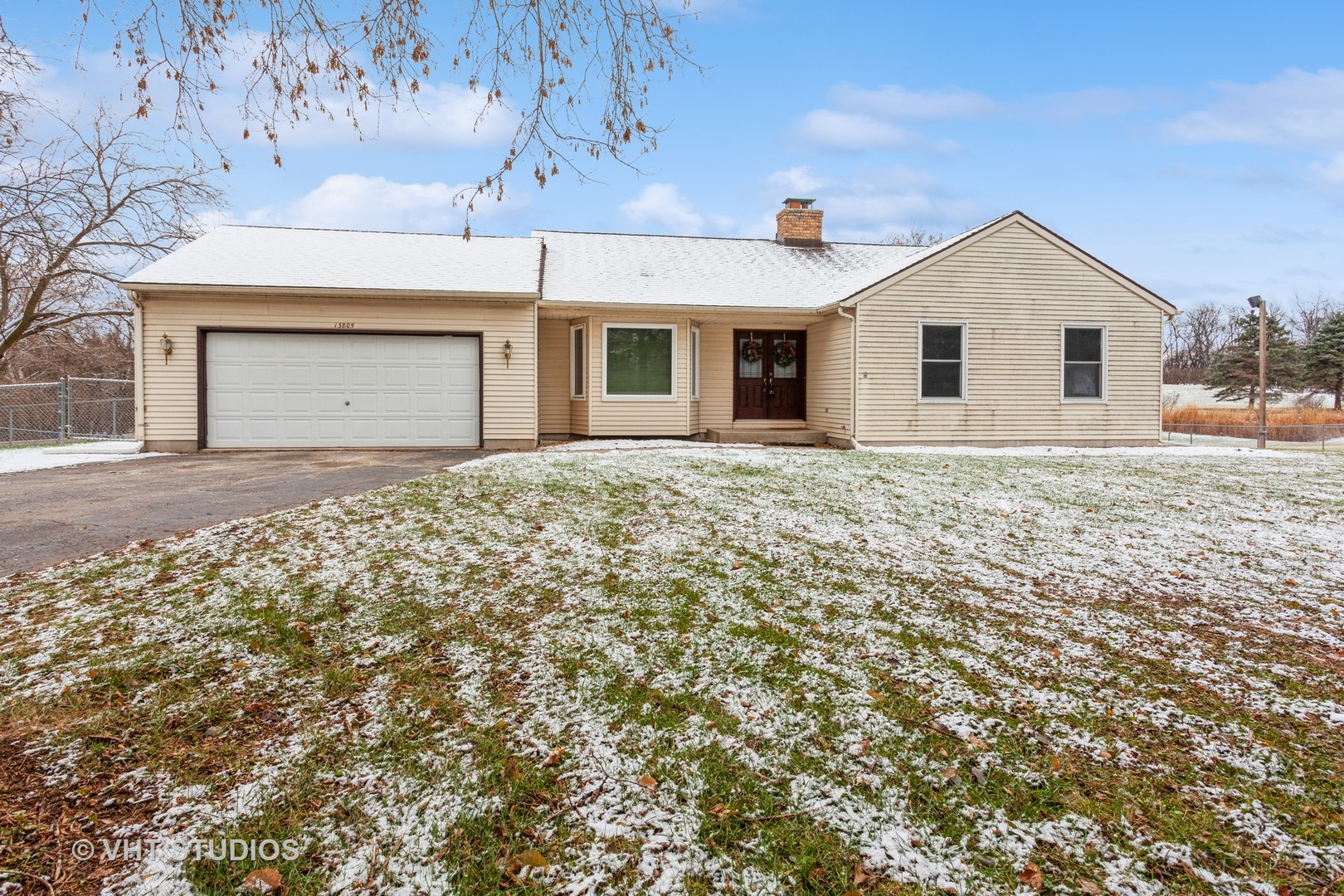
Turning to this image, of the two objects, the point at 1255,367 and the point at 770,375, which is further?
the point at 1255,367

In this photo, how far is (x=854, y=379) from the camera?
502 inches

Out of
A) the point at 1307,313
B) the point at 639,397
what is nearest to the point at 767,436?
the point at 639,397

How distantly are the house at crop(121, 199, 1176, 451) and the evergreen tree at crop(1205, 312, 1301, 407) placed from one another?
3412 cm

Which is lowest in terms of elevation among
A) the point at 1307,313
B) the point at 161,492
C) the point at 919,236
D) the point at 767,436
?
the point at 161,492

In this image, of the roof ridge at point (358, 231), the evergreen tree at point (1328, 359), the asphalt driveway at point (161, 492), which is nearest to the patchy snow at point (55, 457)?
the asphalt driveway at point (161, 492)

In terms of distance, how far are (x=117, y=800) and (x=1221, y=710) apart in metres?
4.03

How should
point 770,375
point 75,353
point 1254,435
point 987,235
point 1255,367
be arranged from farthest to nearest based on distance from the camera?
point 1255,367 < point 1254,435 < point 75,353 < point 770,375 < point 987,235

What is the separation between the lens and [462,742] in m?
2.51

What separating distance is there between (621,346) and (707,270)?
3.12 meters

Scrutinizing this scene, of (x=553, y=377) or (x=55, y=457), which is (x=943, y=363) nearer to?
(x=553, y=377)

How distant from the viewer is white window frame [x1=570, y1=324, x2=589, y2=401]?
528 inches

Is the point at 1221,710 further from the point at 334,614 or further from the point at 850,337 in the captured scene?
the point at 850,337

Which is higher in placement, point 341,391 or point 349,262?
point 349,262

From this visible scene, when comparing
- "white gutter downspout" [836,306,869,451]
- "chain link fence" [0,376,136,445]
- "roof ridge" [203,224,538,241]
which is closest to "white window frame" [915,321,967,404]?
"white gutter downspout" [836,306,869,451]
